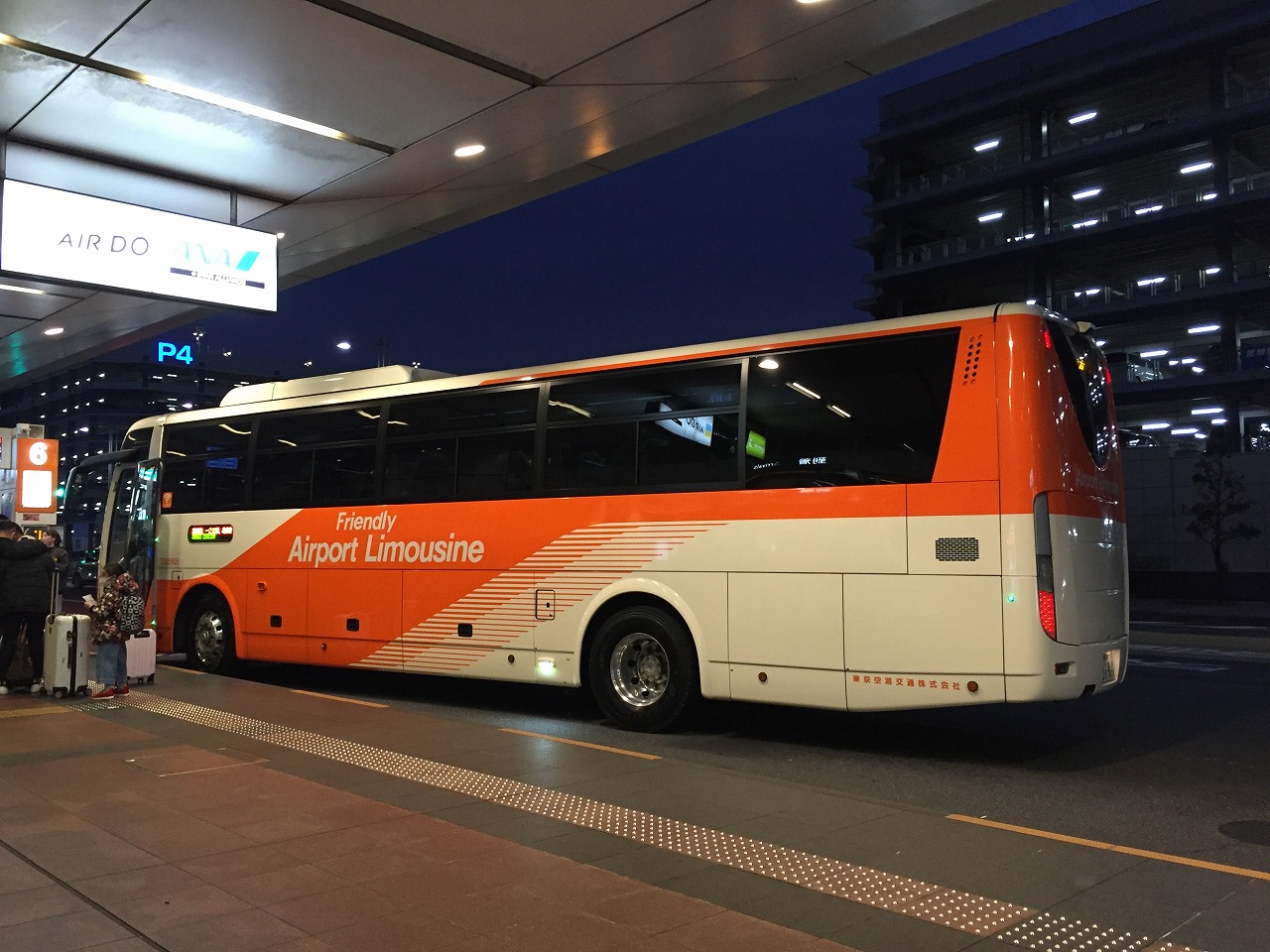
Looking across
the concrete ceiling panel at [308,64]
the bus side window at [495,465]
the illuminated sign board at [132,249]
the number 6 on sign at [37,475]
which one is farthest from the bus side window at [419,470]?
the number 6 on sign at [37,475]

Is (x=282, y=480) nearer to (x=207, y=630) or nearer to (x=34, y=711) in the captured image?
(x=207, y=630)

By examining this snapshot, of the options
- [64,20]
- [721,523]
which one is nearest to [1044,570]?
[721,523]

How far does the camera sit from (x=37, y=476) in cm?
2300

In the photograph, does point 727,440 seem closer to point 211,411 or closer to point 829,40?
point 829,40

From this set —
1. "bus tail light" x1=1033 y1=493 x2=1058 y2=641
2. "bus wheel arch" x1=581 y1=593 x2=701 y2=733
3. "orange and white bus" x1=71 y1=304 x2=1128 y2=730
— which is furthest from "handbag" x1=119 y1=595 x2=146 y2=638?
"bus tail light" x1=1033 y1=493 x2=1058 y2=641

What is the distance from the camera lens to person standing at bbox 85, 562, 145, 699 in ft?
36.1

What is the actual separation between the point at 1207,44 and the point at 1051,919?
53.6 meters

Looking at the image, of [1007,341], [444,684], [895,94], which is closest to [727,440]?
[1007,341]

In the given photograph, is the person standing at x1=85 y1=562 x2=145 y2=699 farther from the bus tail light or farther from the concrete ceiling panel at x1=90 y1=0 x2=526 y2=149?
the bus tail light

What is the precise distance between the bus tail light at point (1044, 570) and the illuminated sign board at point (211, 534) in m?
9.82

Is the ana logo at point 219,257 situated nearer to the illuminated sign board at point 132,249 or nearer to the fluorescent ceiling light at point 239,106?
the illuminated sign board at point 132,249

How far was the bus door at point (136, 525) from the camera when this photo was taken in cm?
1376

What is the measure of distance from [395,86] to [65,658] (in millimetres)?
6735

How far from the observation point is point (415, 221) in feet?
44.6
